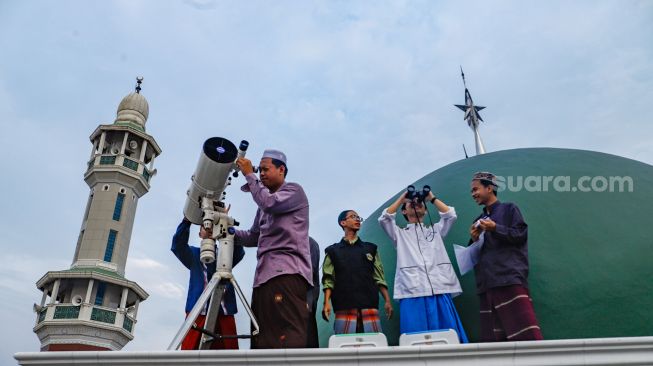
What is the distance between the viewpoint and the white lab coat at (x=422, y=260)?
19.5ft

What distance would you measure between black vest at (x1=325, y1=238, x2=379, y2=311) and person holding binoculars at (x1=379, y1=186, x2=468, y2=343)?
268 millimetres

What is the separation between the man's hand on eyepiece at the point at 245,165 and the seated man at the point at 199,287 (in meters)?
0.70

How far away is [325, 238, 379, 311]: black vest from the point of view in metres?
6.02

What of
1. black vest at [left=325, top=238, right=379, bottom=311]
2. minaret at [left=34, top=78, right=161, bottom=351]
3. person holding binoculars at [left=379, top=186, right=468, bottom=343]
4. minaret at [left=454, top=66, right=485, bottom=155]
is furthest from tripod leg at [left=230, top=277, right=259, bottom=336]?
minaret at [left=34, top=78, right=161, bottom=351]

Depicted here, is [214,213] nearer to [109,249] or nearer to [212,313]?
[212,313]

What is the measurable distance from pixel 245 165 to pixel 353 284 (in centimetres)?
166

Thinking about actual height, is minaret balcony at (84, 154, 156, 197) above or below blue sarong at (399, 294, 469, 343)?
above

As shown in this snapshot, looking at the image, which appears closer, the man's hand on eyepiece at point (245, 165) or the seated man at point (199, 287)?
the man's hand on eyepiece at point (245, 165)

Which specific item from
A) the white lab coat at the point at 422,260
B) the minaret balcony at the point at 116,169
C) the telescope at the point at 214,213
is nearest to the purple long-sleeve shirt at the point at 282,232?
the telescope at the point at 214,213

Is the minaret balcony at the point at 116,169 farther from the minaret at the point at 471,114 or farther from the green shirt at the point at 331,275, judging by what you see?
the green shirt at the point at 331,275

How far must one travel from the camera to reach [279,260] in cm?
517

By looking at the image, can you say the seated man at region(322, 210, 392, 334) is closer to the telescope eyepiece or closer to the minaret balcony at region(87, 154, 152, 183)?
the telescope eyepiece

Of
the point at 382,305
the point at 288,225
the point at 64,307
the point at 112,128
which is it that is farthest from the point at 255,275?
the point at 112,128

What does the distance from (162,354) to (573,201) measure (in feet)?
14.3
